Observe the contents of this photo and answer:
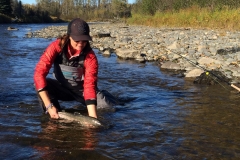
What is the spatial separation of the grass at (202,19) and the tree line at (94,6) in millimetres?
1026

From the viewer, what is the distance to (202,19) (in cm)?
1848

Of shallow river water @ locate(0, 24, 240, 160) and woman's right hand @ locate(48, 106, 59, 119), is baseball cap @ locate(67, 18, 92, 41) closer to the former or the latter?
woman's right hand @ locate(48, 106, 59, 119)

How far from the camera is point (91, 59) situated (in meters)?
3.83

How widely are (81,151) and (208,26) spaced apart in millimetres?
16202

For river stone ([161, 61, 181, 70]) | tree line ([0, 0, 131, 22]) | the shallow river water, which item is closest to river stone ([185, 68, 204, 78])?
the shallow river water

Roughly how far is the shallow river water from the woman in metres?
0.34

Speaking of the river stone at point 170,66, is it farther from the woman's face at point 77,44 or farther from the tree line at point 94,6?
the tree line at point 94,6

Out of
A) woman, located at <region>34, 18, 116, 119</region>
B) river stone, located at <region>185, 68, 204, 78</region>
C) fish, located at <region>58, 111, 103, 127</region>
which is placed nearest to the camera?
woman, located at <region>34, 18, 116, 119</region>

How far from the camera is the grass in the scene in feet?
52.5

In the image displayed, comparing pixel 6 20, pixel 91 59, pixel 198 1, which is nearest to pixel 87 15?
pixel 6 20

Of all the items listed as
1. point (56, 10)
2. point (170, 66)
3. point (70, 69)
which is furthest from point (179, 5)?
point (56, 10)

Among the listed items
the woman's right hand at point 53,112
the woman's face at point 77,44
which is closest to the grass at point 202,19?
the woman's face at point 77,44

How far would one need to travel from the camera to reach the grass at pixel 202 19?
52.5 feet

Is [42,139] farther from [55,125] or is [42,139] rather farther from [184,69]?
[184,69]
